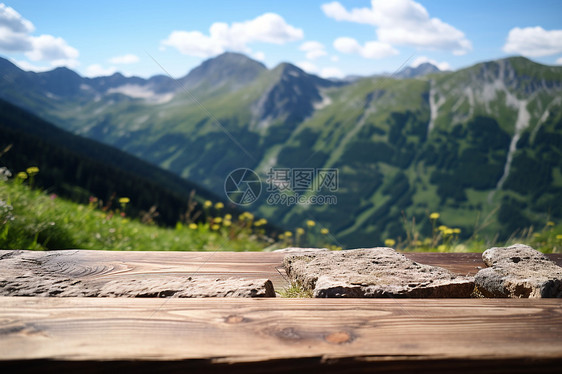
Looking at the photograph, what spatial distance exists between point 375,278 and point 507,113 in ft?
747

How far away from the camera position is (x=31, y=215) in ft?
14.5

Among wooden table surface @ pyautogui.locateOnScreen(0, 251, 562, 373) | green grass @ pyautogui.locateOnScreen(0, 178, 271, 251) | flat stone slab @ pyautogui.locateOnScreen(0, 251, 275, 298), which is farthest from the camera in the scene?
green grass @ pyautogui.locateOnScreen(0, 178, 271, 251)

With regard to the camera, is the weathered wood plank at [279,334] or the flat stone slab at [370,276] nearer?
the weathered wood plank at [279,334]

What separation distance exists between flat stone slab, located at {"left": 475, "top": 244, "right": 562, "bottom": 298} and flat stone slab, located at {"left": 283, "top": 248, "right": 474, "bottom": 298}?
0.54 feet

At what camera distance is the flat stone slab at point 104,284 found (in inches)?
77.5

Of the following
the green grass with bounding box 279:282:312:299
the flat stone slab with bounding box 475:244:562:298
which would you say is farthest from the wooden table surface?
the green grass with bounding box 279:282:312:299

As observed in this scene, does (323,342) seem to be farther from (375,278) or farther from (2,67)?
(2,67)

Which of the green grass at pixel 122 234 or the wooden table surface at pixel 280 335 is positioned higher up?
the wooden table surface at pixel 280 335

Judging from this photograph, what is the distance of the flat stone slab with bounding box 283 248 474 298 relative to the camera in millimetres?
2023

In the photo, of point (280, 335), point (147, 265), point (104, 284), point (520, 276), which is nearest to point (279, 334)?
point (280, 335)

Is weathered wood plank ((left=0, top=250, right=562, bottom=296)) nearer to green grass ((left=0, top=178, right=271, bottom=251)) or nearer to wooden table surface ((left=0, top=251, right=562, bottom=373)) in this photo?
wooden table surface ((left=0, top=251, right=562, bottom=373))

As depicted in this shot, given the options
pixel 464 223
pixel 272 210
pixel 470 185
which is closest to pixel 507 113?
pixel 470 185

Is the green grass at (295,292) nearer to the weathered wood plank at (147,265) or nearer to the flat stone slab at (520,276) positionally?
the weathered wood plank at (147,265)

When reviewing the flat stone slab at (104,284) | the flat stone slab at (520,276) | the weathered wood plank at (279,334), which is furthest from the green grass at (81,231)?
the flat stone slab at (520,276)
